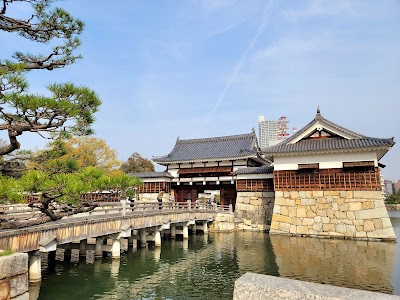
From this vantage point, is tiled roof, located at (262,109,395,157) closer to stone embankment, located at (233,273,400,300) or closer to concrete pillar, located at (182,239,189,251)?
concrete pillar, located at (182,239,189,251)

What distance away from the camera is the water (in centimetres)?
967

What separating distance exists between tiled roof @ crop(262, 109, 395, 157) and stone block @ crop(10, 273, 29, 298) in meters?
19.2

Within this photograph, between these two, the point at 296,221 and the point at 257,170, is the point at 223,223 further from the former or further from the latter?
the point at 296,221

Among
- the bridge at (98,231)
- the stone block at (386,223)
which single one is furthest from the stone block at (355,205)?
the bridge at (98,231)

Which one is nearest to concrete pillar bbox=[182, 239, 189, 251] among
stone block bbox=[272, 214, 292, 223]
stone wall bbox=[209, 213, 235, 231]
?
stone wall bbox=[209, 213, 235, 231]

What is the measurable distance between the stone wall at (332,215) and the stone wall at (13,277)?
19030 mm

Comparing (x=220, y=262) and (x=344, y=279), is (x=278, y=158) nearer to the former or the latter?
(x=220, y=262)

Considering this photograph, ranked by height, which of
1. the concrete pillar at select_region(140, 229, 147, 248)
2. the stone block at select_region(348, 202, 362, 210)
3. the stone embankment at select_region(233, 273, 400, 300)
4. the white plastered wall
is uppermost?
the white plastered wall

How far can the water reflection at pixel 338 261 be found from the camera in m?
10.5

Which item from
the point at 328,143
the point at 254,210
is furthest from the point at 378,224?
the point at 254,210

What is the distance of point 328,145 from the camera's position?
2130 cm

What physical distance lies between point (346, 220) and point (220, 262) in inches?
443

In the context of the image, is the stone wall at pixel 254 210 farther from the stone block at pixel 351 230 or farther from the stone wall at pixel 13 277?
the stone wall at pixel 13 277

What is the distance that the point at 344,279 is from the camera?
1066cm
